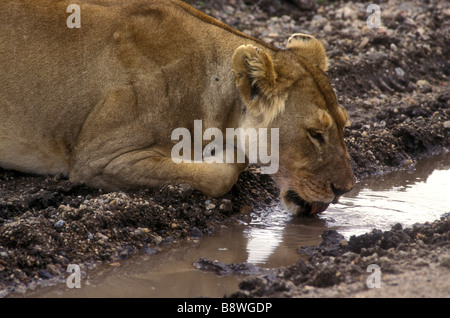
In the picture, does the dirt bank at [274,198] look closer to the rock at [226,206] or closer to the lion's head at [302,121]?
the rock at [226,206]

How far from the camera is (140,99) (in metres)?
6.34

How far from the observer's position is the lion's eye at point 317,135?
6.18m

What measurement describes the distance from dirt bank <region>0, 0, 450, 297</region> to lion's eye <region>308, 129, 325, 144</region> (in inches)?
29.8

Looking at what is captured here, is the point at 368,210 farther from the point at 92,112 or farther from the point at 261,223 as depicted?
the point at 92,112

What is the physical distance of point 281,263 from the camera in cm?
572

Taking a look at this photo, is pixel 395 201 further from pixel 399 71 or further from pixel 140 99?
pixel 399 71

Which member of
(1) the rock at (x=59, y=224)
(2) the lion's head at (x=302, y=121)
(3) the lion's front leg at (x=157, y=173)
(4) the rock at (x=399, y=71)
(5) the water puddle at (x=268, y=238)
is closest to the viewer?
(5) the water puddle at (x=268, y=238)

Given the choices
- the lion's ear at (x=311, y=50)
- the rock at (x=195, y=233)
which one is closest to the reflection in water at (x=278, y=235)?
the rock at (x=195, y=233)

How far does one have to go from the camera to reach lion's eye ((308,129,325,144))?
618cm

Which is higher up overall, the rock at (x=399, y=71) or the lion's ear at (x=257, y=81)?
the rock at (x=399, y=71)

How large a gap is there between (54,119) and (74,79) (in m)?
0.38

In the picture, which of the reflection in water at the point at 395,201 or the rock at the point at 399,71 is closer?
the reflection in water at the point at 395,201

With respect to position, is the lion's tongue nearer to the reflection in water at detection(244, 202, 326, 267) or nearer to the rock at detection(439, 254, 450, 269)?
the reflection in water at detection(244, 202, 326, 267)

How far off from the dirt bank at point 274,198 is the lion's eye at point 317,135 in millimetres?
757
